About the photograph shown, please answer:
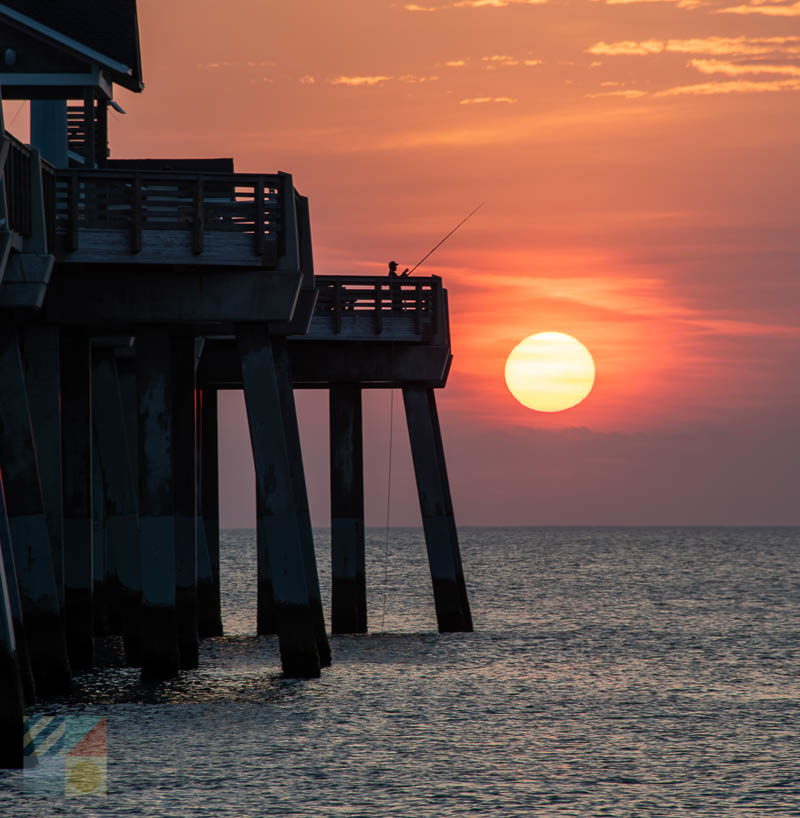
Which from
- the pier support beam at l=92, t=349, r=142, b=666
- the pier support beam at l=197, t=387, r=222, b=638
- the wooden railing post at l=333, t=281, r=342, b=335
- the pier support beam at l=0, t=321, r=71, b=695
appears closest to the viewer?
the pier support beam at l=0, t=321, r=71, b=695

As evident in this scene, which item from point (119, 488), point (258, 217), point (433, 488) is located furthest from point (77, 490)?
point (433, 488)

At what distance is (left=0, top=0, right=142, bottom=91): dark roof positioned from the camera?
34188 mm

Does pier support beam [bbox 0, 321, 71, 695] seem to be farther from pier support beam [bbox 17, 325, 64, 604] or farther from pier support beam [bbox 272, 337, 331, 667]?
pier support beam [bbox 272, 337, 331, 667]

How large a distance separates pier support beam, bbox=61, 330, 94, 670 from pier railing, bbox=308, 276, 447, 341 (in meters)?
7.13

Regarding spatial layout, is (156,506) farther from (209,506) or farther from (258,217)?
(209,506)

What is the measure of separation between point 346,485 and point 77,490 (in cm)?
1053

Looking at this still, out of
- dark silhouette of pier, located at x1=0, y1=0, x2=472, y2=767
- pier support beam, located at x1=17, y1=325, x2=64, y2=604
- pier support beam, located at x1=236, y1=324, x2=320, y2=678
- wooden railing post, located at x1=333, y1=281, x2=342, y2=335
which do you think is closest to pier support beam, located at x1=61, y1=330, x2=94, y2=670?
dark silhouette of pier, located at x1=0, y1=0, x2=472, y2=767

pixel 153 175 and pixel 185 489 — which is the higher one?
pixel 153 175

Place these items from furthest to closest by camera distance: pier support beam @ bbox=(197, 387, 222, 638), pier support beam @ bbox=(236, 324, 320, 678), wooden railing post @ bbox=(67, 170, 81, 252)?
pier support beam @ bbox=(197, 387, 222, 638) < pier support beam @ bbox=(236, 324, 320, 678) < wooden railing post @ bbox=(67, 170, 81, 252)

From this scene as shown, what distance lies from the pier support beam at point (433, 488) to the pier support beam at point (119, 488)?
909cm

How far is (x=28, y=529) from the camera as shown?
25391 mm

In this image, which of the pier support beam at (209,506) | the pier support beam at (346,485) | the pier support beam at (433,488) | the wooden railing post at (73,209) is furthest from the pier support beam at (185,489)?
the pier support beam at (433,488)

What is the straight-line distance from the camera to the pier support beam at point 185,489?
1201 inches

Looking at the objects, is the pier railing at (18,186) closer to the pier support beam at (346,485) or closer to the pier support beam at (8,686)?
the pier support beam at (8,686)
